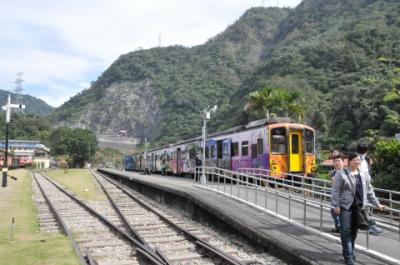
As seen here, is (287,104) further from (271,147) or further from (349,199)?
(349,199)

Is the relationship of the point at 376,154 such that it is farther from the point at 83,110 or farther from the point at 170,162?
the point at 83,110

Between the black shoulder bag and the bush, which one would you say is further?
the bush

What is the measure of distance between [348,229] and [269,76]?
244 feet

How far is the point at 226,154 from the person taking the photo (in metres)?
25.0

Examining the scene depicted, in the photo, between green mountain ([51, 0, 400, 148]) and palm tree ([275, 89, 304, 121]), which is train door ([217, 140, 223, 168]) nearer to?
green mountain ([51, 0, 400, 148])

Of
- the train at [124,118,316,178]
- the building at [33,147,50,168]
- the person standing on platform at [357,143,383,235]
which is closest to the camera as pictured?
the person standing on platform at [357,143,383,235]

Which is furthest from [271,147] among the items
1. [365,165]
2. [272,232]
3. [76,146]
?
[76,146]

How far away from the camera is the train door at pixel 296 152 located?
21156 millimetres

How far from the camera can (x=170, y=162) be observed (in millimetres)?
40219

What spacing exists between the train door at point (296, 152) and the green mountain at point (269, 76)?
401cm

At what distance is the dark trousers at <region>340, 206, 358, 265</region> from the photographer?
7185 mm

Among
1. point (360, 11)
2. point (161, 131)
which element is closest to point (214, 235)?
point (360, 11)

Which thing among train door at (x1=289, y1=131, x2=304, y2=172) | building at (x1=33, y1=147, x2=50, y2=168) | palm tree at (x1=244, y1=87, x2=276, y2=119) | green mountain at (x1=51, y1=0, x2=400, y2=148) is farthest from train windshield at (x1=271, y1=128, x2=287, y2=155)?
building at (x1=33, y1=147, x2=50, y2=168)

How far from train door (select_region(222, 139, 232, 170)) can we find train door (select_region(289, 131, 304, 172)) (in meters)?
4.06
